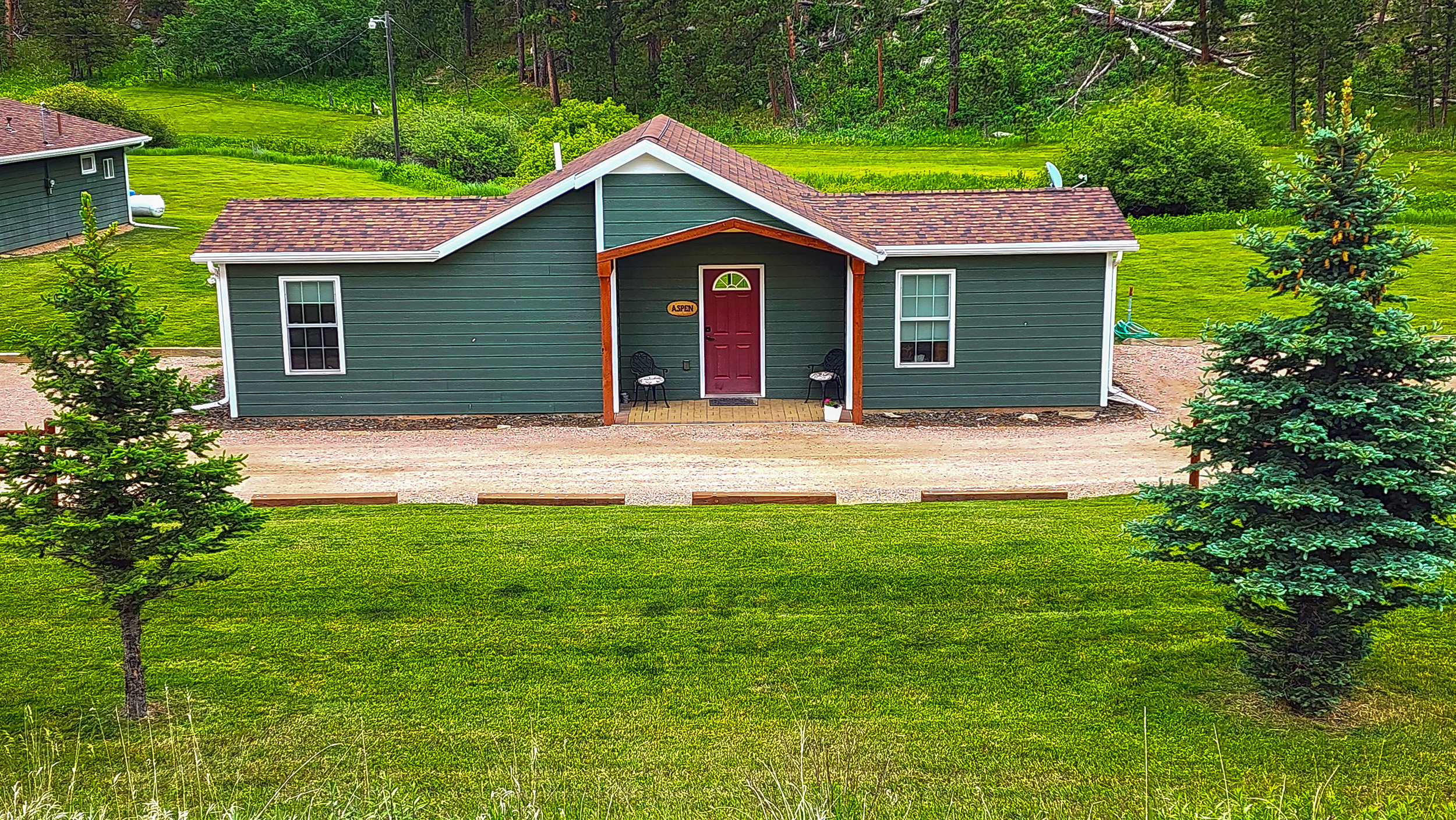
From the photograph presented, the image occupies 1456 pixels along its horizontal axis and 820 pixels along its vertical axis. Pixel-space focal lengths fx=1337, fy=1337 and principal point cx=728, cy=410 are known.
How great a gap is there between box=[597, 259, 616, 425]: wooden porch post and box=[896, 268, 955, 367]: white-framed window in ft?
13.8

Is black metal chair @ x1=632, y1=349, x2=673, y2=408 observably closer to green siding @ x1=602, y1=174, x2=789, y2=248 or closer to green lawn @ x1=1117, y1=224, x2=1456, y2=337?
green siding @ x1=602, y1=174, x2=789, y2=248

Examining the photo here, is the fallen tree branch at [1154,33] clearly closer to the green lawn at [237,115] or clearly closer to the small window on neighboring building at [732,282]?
the green lawn at [237,115]

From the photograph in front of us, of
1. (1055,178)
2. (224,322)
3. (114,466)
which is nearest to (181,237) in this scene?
(224,322)

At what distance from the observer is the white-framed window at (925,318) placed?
64.2ft

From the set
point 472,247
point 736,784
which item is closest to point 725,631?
point 736,784

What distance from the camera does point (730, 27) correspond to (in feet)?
194

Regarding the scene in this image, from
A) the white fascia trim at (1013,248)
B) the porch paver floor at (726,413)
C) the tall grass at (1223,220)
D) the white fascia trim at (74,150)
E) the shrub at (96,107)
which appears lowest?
the porch paver floor at (726,413)

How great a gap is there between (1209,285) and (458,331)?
17.5m

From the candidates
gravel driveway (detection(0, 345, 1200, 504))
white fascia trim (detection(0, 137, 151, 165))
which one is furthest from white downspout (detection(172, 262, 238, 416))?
white fascia trim (detection(0, 137, 151, 165))

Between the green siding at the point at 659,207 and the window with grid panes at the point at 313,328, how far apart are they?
4.21 meters

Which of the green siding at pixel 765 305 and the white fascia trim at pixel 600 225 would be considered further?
the green siding at pixel 765 305

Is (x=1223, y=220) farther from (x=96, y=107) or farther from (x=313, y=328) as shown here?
(x=96, y=107)

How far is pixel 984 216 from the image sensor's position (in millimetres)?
20031

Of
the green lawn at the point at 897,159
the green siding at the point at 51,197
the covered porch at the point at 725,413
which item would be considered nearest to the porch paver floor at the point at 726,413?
the covered porch at the point at 725,413
